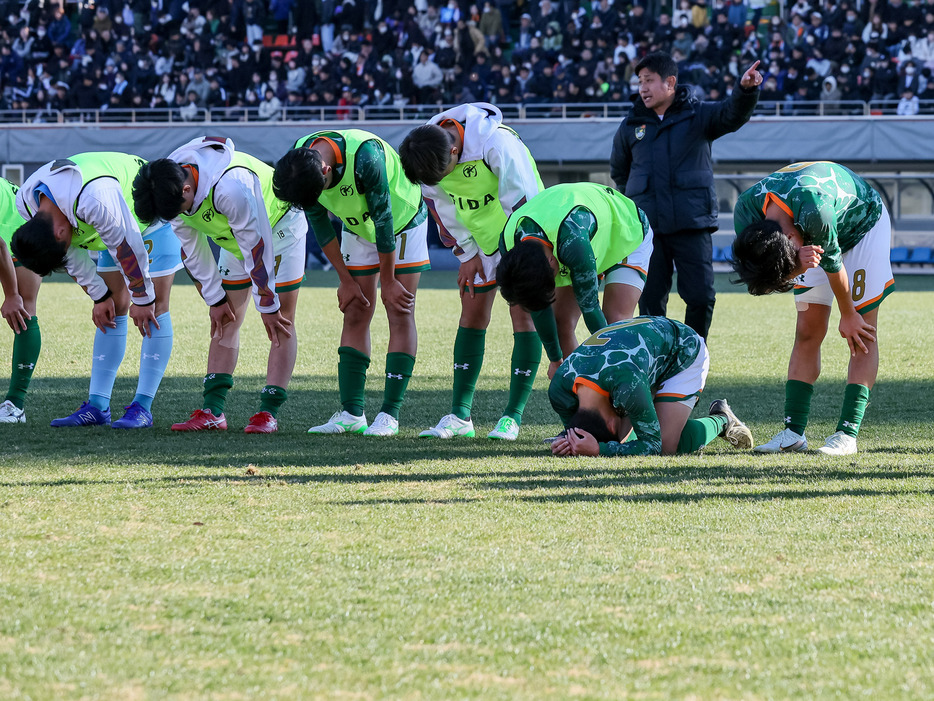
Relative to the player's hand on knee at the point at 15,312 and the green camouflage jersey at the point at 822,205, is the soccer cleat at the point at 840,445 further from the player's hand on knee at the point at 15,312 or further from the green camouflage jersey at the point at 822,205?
the player's hand on knee at the point at 15,312

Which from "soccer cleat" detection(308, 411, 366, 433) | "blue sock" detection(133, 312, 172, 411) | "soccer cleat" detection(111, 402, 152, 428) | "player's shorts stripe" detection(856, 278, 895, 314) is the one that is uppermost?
"player's shorts stripe" detection(856, 278, 895, 314)

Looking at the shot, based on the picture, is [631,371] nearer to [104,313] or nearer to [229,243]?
[229,243]

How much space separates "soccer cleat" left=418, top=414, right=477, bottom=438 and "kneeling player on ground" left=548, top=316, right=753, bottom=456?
874 millimetres

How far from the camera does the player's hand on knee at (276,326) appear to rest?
576 cm

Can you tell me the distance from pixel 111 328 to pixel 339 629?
13.6 feet

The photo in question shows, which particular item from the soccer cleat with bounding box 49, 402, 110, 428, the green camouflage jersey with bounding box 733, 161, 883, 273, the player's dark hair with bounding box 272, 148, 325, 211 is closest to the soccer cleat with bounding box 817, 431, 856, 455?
the green camouflage jersey with bounding box 733, 161, 883, 273

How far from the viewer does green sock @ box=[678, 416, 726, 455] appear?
5.04 meters

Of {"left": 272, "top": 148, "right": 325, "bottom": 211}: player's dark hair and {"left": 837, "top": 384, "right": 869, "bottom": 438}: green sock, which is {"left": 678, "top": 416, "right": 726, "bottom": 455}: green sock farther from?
{"left": 272, "top": 148, "right": 325, "bottom": 211}: player's dark hair

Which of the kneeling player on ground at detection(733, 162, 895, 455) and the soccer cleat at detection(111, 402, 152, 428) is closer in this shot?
the kneeling player on ground at detection(733, 162, 895, 455)

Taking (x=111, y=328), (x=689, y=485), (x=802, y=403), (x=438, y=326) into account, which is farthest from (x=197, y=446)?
(x=438, y=326)

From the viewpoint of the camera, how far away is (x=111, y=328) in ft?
20.8

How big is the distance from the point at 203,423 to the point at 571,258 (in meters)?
2.28

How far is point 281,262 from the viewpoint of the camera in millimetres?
6062

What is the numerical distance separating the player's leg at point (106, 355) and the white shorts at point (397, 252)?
4.37ft
